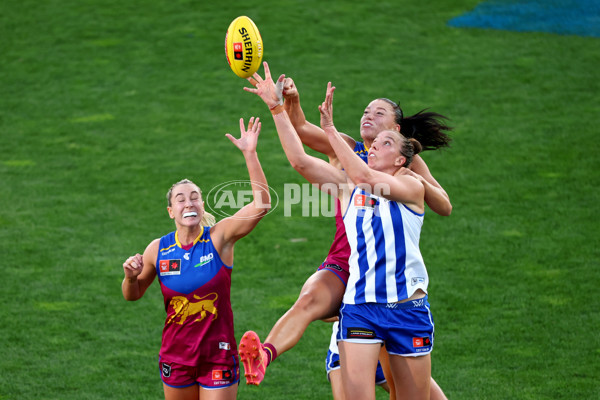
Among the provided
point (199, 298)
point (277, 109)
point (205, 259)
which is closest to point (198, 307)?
point (199, 298)

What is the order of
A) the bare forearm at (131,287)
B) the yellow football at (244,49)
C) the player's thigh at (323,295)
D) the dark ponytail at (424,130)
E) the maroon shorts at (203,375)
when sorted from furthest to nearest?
the dark ponytail at (424,130), the yellow football at (244,49), the bare forearm at (131,287), the maroon shorts at (203,375), the player's thigh at (323,295)

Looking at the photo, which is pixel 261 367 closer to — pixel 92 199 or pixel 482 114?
pixel 92 199

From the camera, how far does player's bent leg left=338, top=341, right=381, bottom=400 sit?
476 cm

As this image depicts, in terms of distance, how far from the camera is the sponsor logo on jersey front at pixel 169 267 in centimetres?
525

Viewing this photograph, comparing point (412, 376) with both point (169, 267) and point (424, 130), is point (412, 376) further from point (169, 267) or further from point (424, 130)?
point (424, 130)

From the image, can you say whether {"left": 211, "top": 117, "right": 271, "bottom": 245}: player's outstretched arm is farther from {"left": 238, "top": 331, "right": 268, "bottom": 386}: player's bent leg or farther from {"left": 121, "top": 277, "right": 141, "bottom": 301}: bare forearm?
{"left": 238, "top": 331, "right": 268, "bottom": 386}: player's bent leg

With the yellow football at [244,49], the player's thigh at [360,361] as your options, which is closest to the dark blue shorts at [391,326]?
the player's thigh at [360,361]

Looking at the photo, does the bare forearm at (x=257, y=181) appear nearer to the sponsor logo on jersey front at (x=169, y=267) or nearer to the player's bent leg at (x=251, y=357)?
the sponsor logo on jersey front at (x=169, y=267)

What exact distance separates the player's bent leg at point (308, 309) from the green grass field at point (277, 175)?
2.39 meters

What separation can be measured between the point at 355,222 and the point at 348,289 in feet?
1.37

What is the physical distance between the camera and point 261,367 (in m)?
4.59

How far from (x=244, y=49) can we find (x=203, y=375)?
87.8 inches

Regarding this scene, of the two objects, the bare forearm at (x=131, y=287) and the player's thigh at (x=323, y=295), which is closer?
the player's thigh at (x=323, y=295)

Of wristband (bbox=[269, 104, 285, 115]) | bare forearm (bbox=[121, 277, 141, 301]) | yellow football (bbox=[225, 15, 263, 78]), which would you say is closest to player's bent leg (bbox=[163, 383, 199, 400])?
bare forearm (bbox=[121, 277, 141, 301])
